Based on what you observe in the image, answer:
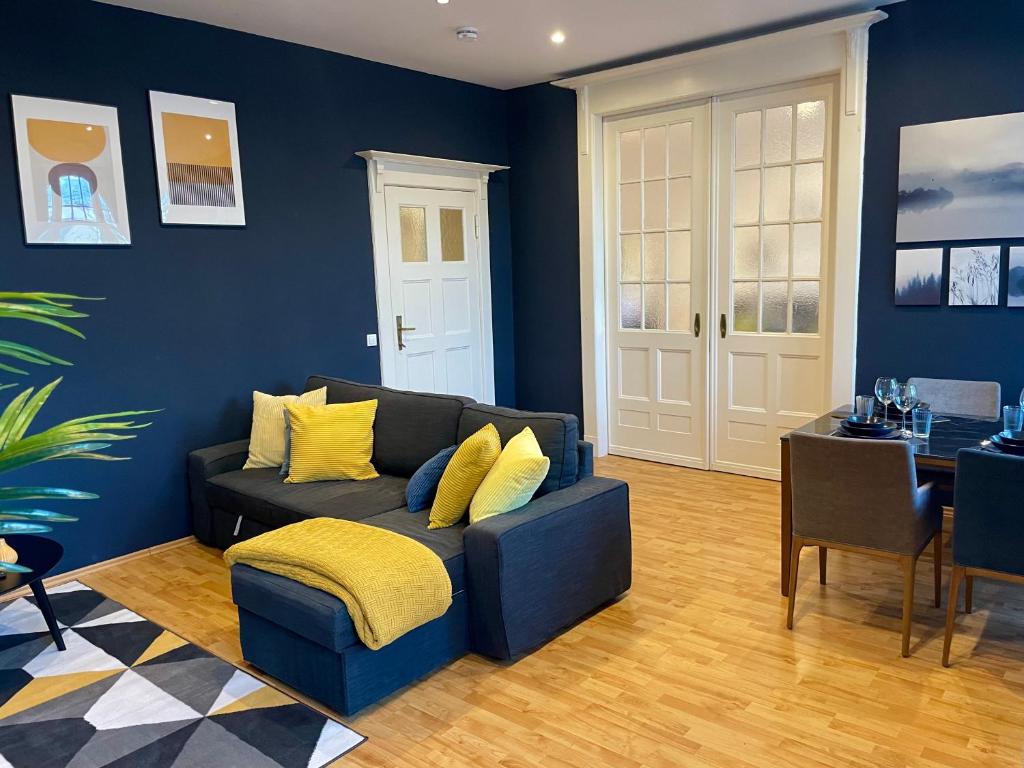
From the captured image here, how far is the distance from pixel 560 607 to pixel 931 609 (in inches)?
60.8

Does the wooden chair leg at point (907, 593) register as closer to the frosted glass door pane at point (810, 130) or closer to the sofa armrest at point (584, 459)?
the sofa armrest at point (584, 459)

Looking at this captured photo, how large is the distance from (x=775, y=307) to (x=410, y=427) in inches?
101

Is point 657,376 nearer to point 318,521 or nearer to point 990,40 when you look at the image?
point 990,40

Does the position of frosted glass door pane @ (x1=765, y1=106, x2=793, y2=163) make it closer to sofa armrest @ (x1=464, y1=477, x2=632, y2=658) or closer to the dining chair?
sofa armrest @ (x1=464, y1=477, x2=632, y2=658)

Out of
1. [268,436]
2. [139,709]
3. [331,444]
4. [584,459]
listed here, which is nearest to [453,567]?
[584,459]

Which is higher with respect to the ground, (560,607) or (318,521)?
(318,521)

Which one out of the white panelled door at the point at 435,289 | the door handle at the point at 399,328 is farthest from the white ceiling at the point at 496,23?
the door handle at the point at 399,328

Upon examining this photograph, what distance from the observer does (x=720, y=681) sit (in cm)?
268

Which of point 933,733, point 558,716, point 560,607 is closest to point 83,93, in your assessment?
point 560,607

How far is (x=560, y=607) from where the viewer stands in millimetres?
2990

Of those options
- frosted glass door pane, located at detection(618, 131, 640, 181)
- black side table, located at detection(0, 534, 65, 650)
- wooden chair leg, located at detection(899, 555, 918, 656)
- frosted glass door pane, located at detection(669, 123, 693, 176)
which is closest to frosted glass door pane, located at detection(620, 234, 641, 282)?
frosted glass door pane, located at detection(618, 131, 640, 181)

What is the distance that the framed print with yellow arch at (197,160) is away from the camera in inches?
160

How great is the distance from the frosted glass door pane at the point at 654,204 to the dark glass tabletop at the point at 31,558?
4065 mm

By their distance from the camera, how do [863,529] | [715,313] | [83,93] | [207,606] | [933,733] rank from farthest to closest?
[715,313] → [83,93] → [207,606] → [863,529] → [933,733]
